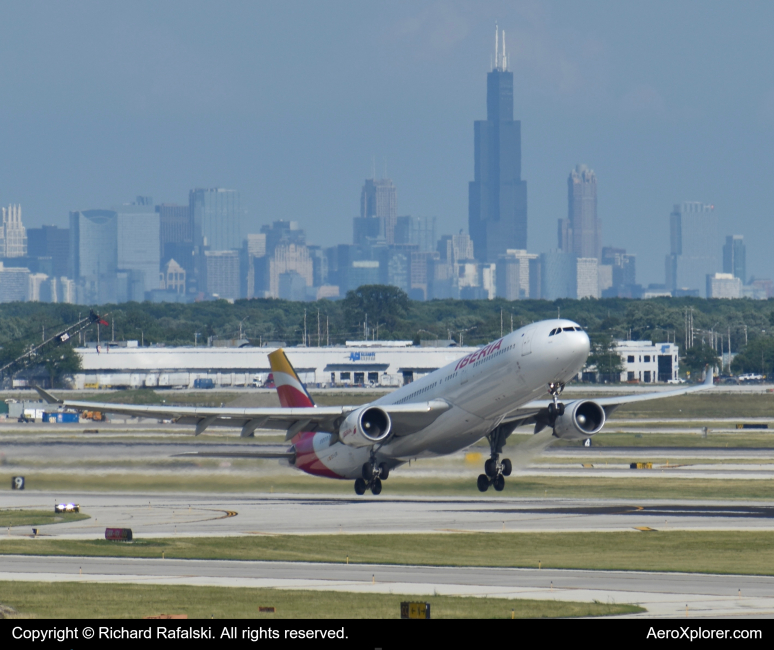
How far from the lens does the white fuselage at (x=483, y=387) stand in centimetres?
5138

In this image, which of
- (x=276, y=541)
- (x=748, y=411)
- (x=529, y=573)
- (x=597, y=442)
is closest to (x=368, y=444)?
(x=276, y=541)

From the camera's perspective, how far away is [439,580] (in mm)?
36844

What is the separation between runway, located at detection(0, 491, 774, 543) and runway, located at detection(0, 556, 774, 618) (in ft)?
27.0

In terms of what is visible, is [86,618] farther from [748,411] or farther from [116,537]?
[748,411]

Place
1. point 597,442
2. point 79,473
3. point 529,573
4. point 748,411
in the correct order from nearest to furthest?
point 529,573 → point 79,473 → point 597,442 → point 748,411

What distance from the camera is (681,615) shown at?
1185 inches

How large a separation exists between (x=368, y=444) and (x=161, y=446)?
3716cm

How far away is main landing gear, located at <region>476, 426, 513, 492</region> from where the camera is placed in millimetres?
60531

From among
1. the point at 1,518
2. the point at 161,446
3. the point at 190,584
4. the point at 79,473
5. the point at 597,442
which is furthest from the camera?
the point at 597,442

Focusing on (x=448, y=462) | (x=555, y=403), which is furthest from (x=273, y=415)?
(x=448, y=462)

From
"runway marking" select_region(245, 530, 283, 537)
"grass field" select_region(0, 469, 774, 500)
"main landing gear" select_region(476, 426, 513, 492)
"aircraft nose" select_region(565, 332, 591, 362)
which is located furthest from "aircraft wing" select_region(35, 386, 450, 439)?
"runway marking" select_region(245, 530, 283, 537)

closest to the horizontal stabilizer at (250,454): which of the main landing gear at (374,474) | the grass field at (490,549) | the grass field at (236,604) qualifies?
the main landing gear at (374,474)

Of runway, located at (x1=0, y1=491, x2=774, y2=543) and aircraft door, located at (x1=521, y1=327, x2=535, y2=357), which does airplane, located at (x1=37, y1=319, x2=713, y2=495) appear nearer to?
aircraft door, located at (x1=521, y1=327, x2=535, y2=357)

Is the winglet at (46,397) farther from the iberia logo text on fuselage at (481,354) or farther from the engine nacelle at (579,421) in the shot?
the engine nacelle at (579,421)
